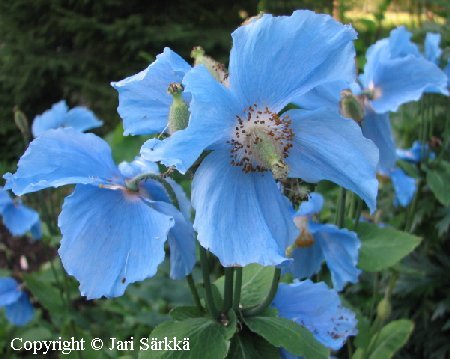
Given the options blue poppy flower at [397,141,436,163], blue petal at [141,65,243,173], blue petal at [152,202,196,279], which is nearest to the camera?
blue petal at [141,65,243,173]

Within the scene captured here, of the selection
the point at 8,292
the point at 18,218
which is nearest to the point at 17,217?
the point at 18,218

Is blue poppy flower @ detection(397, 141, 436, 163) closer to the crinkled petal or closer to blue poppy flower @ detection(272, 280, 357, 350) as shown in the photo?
the crinkled petal

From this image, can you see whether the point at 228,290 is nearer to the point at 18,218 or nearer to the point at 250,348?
the point at 250,348

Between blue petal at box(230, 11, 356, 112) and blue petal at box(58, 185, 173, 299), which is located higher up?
blue petal at box(230, 11, 356, 112)

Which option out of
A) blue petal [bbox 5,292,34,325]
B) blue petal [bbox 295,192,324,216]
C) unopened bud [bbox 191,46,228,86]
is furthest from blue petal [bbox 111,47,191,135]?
blue petal [bbox 5,292,34,325]

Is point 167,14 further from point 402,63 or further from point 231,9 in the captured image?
point 402,63

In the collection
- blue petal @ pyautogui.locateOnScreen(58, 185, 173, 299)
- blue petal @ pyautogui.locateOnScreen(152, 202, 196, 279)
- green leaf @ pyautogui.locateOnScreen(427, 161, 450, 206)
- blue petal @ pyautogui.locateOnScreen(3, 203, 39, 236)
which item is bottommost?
blue petal @ pyautogui.locateOnScreen(3, 203, 39, 236)

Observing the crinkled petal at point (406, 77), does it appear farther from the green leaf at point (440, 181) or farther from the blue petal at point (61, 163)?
the blue petal at point (61, 163)

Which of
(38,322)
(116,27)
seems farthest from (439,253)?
(116,27)
